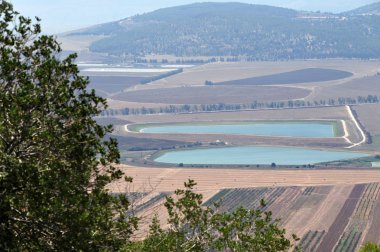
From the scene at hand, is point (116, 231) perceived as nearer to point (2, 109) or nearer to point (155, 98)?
point (2, 109)

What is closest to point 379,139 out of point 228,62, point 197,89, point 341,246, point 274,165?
point 274,165

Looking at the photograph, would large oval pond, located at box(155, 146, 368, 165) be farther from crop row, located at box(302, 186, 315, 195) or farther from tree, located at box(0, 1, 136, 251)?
tree, located at box(0, 1, 136, 251)

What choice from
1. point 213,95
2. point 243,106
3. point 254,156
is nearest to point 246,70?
point 213,95

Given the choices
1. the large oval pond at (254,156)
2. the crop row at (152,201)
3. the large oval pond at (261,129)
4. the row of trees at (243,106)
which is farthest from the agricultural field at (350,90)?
the crop row at (152,201)

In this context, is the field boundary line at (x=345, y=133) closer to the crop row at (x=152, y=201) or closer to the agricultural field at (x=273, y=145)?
the agricultural field at (x=273, y=145)

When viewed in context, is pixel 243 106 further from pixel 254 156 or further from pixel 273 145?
pixel 254 156

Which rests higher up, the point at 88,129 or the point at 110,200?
the point at 88,129

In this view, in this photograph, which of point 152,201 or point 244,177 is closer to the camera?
point 152,201
